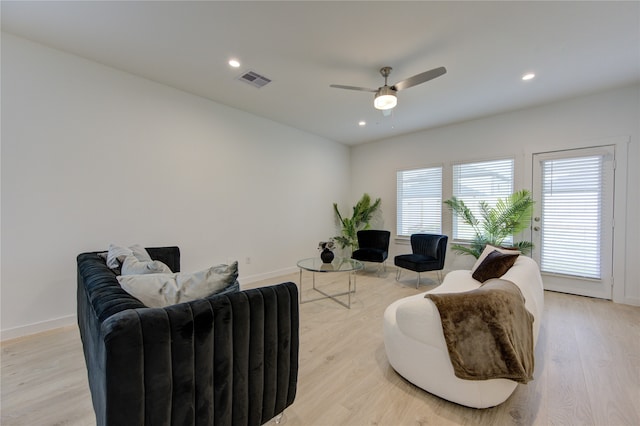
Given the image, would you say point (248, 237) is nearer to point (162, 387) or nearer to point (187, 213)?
point (187, 213)

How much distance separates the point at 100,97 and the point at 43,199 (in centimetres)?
125

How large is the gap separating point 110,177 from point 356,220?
4.40 m

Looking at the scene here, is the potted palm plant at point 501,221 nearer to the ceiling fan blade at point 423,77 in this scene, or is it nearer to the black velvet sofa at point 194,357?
the ceiling fan blade at point 423,77

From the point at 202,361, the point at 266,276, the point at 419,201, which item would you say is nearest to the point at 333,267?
the point at 266,276

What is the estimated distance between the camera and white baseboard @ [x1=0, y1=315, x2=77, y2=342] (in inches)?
92.8

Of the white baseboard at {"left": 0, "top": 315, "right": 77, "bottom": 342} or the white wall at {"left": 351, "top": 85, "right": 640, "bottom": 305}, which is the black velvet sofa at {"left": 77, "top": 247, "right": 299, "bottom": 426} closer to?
the white baseboard at {"left": 0, "top": 315, "right": 77, "bottom": 342}

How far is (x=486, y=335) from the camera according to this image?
4.74 ft

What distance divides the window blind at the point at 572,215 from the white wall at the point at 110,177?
4374mm

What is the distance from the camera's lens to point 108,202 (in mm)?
2883

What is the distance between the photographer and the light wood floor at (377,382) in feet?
4.99

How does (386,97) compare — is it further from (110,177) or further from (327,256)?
(110,177)

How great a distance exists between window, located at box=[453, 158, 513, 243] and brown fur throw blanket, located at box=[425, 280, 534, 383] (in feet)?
10.8

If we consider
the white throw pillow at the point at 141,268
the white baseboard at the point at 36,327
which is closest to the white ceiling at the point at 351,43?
the white throw pillow at the point at 141,268

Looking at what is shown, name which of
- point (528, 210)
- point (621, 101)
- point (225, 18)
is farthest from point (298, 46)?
point (621, 101)
